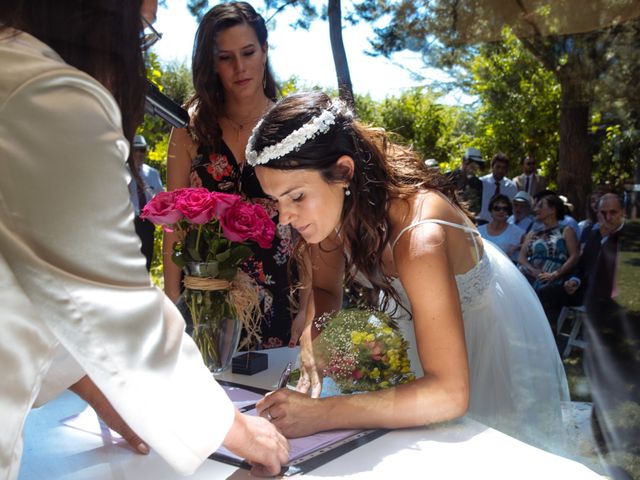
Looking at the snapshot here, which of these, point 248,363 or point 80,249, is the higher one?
point 80,249

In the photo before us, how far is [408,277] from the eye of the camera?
147cm

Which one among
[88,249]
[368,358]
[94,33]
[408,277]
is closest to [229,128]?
[408,277]

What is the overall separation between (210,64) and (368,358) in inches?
61.9

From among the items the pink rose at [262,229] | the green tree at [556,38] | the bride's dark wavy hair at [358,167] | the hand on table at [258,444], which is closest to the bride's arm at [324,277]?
the bride's dark wavy hair at [358,167]

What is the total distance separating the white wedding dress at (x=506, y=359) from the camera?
1.79m

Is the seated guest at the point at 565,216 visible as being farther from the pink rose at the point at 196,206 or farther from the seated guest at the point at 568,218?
the pink rose at the point at 196,206

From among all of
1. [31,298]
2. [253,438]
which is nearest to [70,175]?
[31,298]

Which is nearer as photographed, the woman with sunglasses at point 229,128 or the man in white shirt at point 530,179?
the woman with sunglasses at point 229,128

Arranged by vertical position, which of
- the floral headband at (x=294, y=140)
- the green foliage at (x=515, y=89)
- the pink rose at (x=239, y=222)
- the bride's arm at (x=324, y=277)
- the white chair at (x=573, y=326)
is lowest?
the white chair at (x=573, y=326)

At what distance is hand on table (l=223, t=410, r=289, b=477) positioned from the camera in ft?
3.29

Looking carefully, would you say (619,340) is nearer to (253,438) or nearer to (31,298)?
(253,438)

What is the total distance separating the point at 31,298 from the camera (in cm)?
75

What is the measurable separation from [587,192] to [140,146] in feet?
8.86

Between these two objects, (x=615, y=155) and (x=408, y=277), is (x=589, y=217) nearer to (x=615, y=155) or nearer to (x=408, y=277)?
(x=615, y=155)
